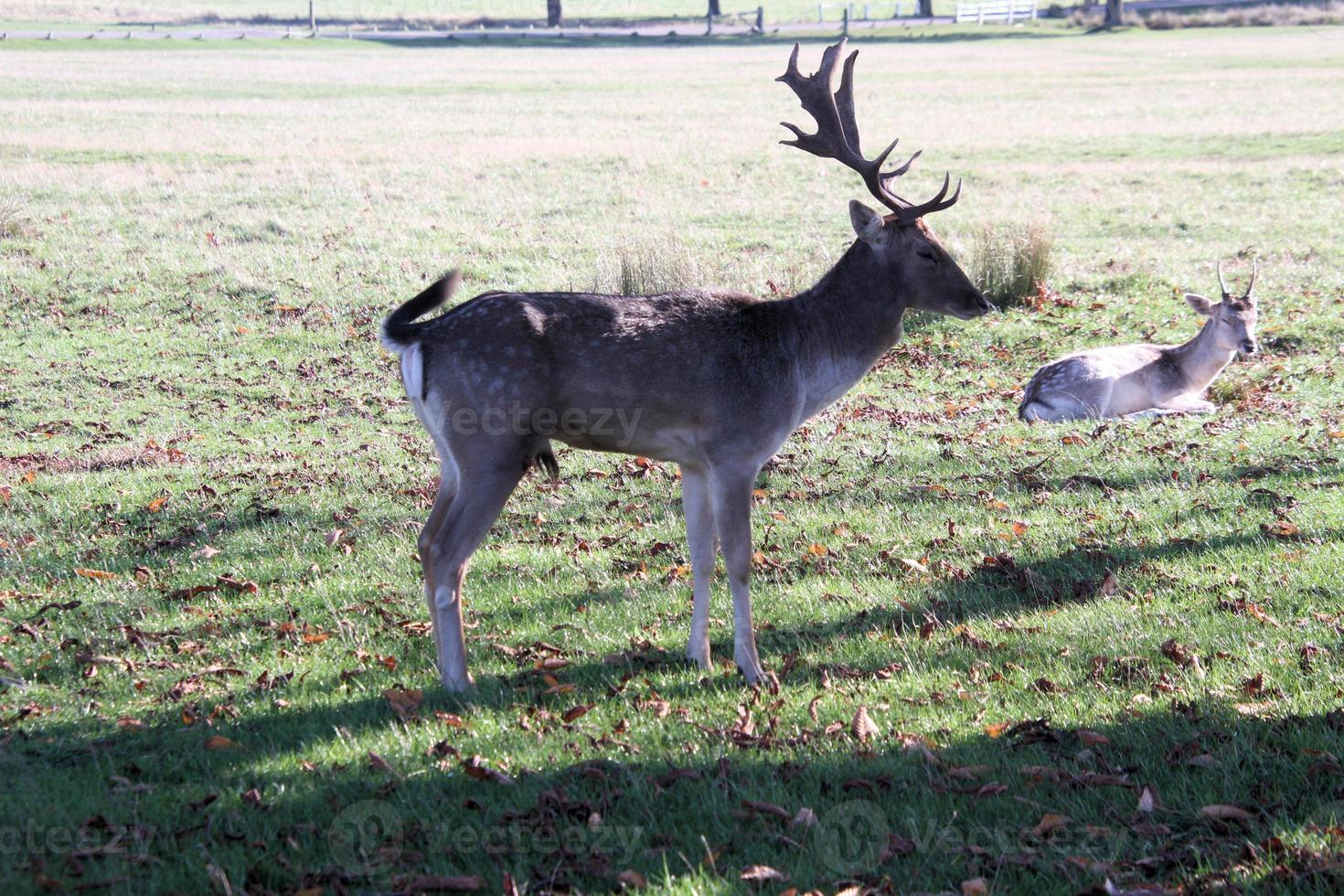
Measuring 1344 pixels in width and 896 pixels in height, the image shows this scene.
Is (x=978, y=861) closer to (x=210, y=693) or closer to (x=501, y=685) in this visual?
(x=501, y=685)

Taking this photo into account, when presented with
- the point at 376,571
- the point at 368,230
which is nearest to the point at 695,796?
the point at 376,571

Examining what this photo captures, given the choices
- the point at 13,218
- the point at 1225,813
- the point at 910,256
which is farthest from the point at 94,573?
the point at 13,218

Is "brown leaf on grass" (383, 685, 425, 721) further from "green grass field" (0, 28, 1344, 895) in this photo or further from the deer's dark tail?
the deer's dark tail

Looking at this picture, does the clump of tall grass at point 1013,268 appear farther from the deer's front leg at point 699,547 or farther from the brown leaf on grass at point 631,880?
the brown leaf on grass at point 631,880

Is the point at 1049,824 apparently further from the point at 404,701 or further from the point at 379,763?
the point at 404,701

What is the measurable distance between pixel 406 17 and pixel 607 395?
93.0 meters

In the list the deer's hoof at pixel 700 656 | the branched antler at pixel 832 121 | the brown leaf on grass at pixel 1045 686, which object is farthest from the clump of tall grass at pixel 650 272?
the brown leaf on grass at pixel 1045 686

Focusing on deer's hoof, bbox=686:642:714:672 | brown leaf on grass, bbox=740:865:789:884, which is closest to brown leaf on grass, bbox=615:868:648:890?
brown leaf on grass, bbox=740:865:789:884

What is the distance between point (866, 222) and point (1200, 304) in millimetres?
7349

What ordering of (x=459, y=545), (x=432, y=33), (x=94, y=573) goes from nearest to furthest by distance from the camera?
(x=459, y=545)
(x=94, y=573)
(x=432, y=33)

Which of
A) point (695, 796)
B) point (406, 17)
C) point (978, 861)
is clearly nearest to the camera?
point (978, 861)

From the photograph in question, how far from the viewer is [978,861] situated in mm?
4496

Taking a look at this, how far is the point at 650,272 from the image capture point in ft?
52.3

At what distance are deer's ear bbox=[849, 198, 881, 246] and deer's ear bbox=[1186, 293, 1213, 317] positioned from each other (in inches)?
278
